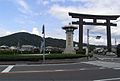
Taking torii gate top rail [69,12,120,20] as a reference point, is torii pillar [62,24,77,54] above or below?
below

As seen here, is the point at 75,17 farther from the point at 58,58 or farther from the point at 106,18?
the point at 58,58

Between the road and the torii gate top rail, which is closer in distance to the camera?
the road

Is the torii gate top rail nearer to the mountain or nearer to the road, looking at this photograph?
the road

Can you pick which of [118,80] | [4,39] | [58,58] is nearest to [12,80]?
[118,80]

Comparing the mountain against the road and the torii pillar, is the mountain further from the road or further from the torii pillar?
the road

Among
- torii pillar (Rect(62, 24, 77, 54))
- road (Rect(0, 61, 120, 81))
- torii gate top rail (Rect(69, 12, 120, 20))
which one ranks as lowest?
road (Rect(0, 61, 120, 81))

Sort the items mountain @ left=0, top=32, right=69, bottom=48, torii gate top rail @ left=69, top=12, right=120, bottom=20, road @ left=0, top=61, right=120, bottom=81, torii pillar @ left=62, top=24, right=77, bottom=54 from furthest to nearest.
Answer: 1. mountain @ left=0, top=32, right=69, bottom=48
2. torii gate top rail @ left=69, top=12, right=120, bottom=20
3. torii pillar @ left=62, top=24, right=77, bottom=54
4. road @ left=0, top=61, right=120, bottom=81

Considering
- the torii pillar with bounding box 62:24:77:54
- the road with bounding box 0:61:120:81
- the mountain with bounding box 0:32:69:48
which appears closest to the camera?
the road with bounding box 0:61:120:81

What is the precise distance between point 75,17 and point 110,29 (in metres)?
9.80

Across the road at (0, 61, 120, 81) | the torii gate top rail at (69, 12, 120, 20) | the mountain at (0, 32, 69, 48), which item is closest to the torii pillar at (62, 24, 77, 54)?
the torii gate top rail at (69, 12, 120, 20)

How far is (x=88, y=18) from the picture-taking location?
6219cm

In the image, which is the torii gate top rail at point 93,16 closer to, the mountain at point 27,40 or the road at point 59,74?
the road at point 59,74

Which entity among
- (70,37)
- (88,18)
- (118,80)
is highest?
(88,18)

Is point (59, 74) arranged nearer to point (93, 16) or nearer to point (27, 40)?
point (93, 16)
